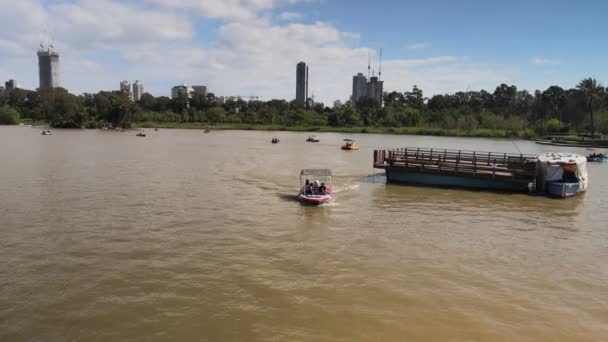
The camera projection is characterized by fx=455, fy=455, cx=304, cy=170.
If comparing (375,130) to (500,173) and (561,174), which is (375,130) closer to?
(500,173)

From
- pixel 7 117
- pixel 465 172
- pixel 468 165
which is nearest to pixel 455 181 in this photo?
pixel 465 172

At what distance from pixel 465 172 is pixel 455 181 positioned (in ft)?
3.91

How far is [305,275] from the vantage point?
17.4 meters

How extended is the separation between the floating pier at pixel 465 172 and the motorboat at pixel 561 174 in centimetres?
77

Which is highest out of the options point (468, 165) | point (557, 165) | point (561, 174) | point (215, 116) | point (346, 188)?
point (215, 116)

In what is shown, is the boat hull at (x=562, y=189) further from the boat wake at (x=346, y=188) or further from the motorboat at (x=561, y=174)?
the boat wake at (x=346, y=188)

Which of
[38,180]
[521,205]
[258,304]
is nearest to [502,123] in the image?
[521,205]

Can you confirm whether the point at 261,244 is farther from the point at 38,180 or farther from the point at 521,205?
the point at 38,180

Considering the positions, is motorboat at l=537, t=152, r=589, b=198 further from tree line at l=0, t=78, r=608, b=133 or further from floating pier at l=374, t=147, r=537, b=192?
tree line at l=0, t=78, r=608, b=133

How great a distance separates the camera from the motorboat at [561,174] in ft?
116

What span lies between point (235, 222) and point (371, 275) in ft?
33.1

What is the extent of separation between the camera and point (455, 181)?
128 ft

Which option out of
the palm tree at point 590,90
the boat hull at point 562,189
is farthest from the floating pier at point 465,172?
the palm tree at point 590,90

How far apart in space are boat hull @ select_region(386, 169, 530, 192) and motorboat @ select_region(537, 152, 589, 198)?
1.56 metres
